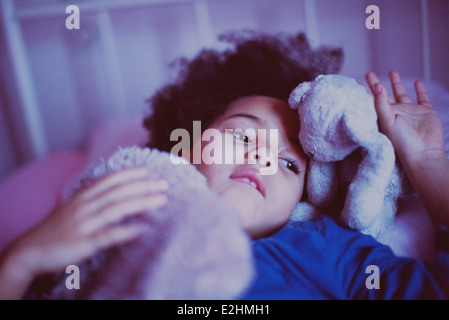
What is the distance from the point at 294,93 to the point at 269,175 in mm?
162

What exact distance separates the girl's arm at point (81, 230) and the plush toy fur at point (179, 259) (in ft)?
0.05

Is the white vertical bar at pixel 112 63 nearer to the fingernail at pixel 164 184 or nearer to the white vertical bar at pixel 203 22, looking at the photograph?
the white vertical bar at pixel 203 22

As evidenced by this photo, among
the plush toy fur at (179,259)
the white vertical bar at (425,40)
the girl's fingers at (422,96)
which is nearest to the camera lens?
the plush toy fur at (179,259)

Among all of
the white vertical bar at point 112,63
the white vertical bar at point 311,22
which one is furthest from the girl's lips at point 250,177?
the white vertical bar at point 112,63

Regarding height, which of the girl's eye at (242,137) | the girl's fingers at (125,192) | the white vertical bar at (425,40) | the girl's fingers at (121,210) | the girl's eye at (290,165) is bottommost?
the girl's eye at (290,165)

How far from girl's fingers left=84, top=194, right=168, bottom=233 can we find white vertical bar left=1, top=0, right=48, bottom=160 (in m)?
1.18

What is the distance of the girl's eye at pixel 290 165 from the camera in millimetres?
657

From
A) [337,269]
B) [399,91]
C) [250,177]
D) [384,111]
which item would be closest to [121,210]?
[250,177]

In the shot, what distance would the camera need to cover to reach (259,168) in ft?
1.94

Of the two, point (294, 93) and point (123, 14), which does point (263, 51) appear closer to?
point (294, 93)

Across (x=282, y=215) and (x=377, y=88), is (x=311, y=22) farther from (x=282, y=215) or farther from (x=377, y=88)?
(x=282, y=215)

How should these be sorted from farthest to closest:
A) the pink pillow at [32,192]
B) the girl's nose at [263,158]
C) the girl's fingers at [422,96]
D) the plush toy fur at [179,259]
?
the pink pillow at [32,192] < the girl's fingers at [422,96] < the girl's nose at [263,158] < the plush toy fur at [179,259]

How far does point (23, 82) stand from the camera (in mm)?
1312

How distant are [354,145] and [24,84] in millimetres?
1314
